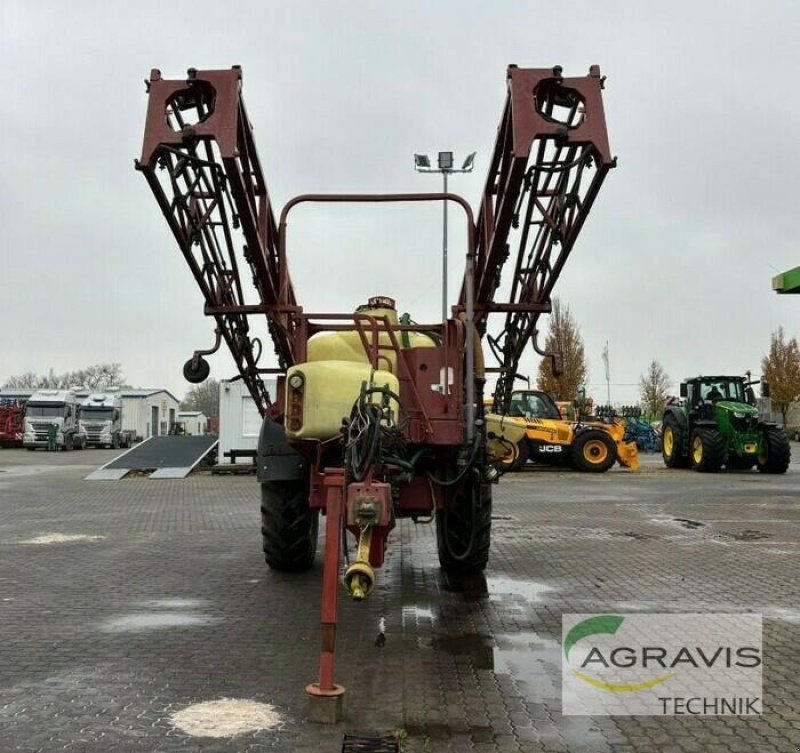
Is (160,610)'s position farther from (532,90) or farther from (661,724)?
(532,90)

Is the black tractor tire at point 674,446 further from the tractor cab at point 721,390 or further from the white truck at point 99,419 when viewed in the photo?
the white truck at point 99,419

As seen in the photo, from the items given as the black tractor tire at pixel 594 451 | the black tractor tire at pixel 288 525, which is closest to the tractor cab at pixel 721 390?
the black tractor tire at pixel 594 451

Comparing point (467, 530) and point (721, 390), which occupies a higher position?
point (721, 390)

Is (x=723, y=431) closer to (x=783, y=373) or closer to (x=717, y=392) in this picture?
(x=717, y=392)

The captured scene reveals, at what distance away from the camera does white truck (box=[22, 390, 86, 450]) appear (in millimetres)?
43312

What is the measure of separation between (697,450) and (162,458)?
15.8 meters

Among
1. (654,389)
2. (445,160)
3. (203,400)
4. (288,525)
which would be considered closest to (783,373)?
(654,389)

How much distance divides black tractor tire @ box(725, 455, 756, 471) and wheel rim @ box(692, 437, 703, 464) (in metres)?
0.94

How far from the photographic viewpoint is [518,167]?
21.7 ft

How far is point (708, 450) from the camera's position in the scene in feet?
76.7

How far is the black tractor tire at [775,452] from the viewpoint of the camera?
76.8 feet

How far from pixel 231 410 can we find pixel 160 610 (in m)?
18.3

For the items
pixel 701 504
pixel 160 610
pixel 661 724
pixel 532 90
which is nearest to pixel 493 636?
pixel 661 724

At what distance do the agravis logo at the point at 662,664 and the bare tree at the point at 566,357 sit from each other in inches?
1390
